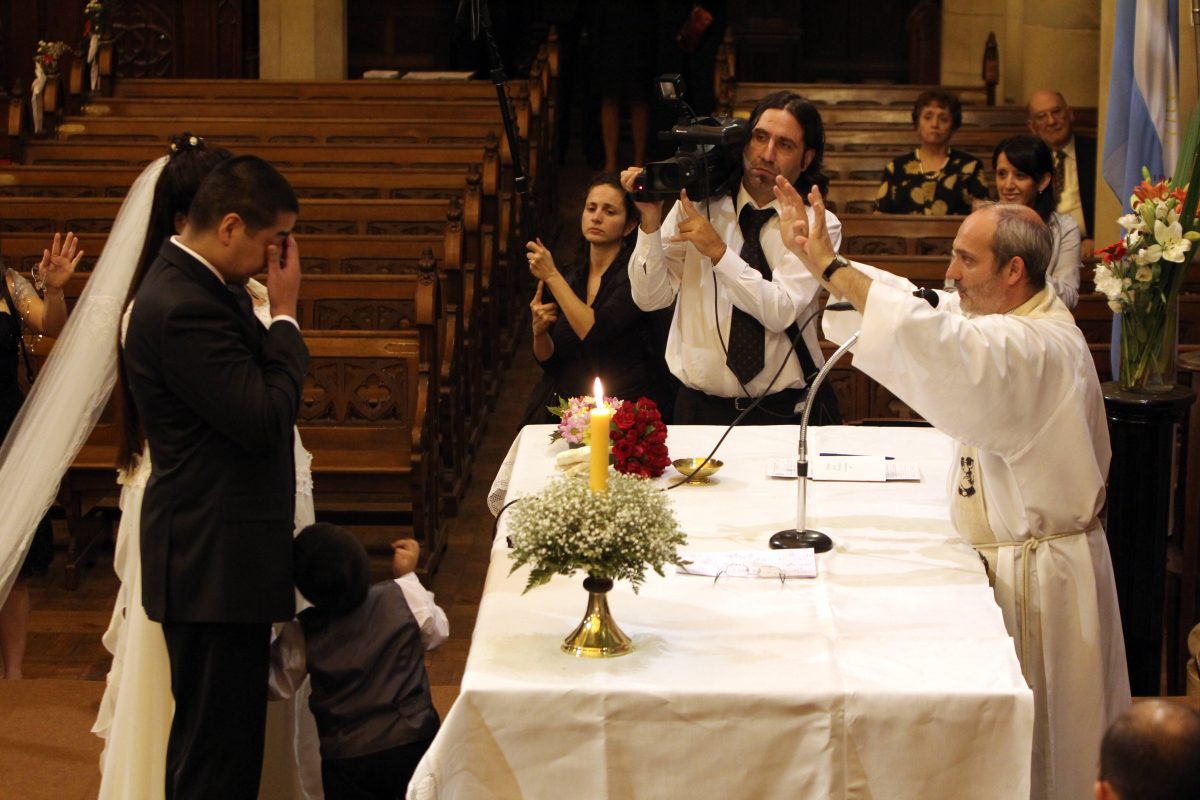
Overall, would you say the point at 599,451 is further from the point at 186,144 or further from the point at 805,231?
the point at 186,144

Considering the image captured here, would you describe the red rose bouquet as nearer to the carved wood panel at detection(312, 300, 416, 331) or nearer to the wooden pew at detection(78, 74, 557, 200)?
the carved wood panel at detection(312, 300, 416, 331)

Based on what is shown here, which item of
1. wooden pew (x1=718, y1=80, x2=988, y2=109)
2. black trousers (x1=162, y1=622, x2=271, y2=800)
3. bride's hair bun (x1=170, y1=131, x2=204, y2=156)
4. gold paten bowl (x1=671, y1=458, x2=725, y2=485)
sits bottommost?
black trousers (x1=162, y1=622, x2=271, y2=800)

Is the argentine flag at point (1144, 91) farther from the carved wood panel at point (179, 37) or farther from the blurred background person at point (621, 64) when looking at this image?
the carved wood panel at point (179, 37)

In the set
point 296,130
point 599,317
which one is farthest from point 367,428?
point 296,130

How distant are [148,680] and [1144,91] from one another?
11.4 feet

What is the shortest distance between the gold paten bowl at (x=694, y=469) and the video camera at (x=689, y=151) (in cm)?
73

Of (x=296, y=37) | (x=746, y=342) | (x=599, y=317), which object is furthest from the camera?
(x=296, y=37)

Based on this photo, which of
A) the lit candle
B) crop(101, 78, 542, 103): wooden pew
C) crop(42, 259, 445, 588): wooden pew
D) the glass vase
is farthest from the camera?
crop(101, 78, 542, 103): wooden pew

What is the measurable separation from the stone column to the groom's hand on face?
31.4ft

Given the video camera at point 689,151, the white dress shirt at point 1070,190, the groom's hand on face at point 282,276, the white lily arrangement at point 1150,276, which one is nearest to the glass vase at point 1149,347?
the white lily arrangement at point 1150,276

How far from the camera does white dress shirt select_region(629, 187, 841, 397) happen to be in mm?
3842

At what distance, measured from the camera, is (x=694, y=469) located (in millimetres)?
3355

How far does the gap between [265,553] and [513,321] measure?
5.87 metres

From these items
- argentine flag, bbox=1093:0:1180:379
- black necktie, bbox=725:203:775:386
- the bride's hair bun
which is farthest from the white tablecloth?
argentine flag, bbox=1093:0:1180:379
